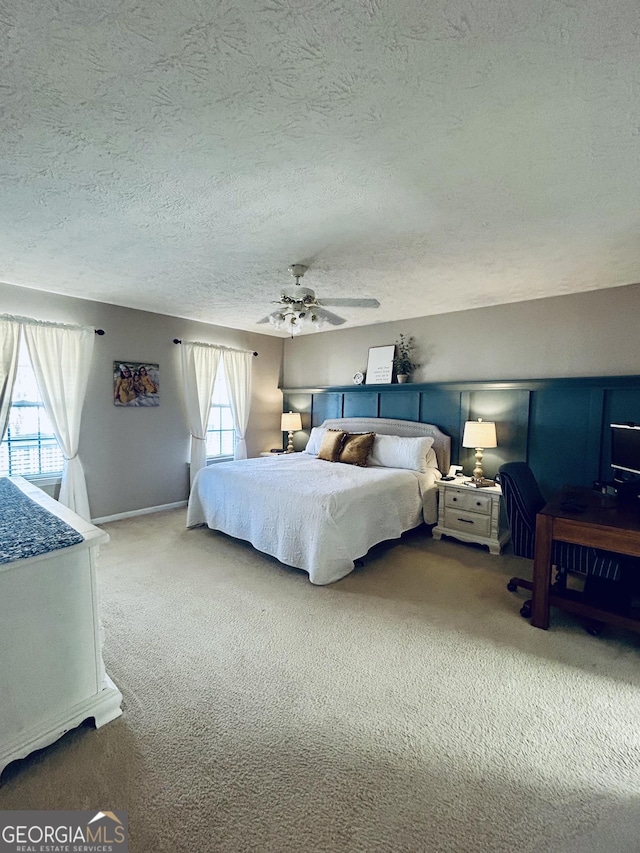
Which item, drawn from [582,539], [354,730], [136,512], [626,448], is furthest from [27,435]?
[626,448]

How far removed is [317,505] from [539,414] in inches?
103

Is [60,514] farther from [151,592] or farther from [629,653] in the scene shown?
[629,653]

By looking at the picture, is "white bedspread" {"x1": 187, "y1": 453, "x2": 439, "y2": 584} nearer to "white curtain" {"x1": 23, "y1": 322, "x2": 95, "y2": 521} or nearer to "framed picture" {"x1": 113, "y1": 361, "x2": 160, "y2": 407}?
"white curtain" {"x1": 23, "y1": 322, "x2": 95, "y2": 521}

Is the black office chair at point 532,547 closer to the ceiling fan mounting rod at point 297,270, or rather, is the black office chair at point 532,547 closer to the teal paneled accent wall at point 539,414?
the teal paneled accent wall at point 539,414

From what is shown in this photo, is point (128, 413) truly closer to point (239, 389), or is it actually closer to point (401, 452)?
point (239, 389)

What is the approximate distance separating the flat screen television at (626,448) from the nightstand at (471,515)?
973 millimetres

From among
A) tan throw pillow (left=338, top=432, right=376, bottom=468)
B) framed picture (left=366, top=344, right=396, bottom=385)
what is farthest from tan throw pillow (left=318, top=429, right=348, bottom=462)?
framed picture (left=366, top=344, right=396, bottom=385)

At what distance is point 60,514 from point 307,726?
1.59 meters

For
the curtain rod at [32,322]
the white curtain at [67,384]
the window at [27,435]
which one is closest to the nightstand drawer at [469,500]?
the white curtain at [67,384]

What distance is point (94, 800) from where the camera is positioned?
4.33ft

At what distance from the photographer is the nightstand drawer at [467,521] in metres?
3.67

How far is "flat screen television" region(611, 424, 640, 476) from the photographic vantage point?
Answer: 282 cm

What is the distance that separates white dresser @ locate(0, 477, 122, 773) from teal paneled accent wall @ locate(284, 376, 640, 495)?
3.85m

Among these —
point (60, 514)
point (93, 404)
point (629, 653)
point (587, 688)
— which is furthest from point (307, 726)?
point (93, 404)
